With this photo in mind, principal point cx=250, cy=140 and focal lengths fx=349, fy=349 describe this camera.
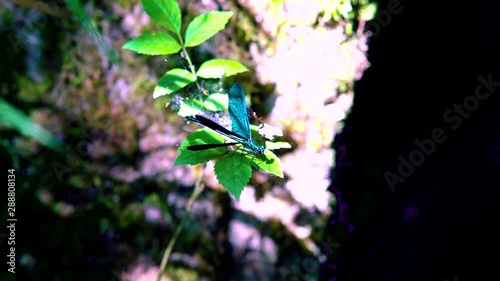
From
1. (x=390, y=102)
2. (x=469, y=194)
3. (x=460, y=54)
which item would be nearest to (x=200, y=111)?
(x=390, y=102)

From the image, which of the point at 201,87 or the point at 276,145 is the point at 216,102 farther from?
the point at 276,145

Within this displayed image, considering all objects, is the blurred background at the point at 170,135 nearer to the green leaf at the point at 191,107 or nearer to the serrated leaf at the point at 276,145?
the green leaf at the point at 191,107

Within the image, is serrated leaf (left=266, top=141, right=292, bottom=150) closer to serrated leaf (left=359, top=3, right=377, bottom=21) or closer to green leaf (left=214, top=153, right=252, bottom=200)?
green leaf (left=214, top=153, right=252, bottom=200)

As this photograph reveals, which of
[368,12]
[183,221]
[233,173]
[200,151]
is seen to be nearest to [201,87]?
[200,151]

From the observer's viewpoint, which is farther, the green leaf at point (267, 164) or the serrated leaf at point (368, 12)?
the serrated leaf at point (368, 12)

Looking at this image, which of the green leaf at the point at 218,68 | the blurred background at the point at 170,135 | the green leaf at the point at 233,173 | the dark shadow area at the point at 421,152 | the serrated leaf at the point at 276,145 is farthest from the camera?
the dark shadow area at the point at 421,152

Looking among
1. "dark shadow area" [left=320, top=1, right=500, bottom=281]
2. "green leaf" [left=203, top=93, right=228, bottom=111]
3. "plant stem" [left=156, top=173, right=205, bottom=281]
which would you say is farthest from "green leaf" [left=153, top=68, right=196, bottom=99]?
"dark shadow area" [left=320, top=1, right=500, bottom=281]

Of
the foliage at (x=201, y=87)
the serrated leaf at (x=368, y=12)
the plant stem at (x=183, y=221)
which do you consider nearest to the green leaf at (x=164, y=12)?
the foliage at (x=201, y=87)
